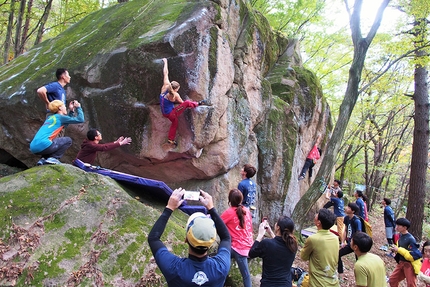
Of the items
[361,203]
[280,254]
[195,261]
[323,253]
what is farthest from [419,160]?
Result: [195,261]

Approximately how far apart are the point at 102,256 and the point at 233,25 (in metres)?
8.30

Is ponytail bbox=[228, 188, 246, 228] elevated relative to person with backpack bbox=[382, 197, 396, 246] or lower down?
elevated

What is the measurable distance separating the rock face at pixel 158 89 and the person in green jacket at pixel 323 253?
424cm

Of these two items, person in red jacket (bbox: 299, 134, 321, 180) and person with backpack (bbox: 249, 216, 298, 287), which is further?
person in red jacket (bbox: 299, 134, 321, 180)

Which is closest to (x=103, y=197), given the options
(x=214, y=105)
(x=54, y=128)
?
(x=54, y=128)

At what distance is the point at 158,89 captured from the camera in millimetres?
7492

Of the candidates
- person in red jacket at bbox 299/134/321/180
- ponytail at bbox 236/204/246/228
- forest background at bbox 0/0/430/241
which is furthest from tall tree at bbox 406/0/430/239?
ponytail at bbox 236/204/246/228

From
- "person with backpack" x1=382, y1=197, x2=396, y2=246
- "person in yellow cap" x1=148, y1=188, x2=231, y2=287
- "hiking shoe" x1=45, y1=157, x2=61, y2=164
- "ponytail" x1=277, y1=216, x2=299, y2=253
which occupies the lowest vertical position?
"person with backpack" x1=382, y1=197, x2=396, y2=246

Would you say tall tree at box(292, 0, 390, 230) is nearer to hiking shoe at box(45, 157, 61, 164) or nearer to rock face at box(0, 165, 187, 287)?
rock face at box(0, 165, 187, 287)

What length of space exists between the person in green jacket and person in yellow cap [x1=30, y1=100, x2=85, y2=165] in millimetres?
4931

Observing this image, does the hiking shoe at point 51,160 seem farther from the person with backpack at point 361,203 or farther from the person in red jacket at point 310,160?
the person in red jacket at point 310,160

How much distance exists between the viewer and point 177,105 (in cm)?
714

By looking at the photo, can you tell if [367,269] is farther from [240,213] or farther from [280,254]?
[240,213]

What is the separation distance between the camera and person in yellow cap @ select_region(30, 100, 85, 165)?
5.43m
